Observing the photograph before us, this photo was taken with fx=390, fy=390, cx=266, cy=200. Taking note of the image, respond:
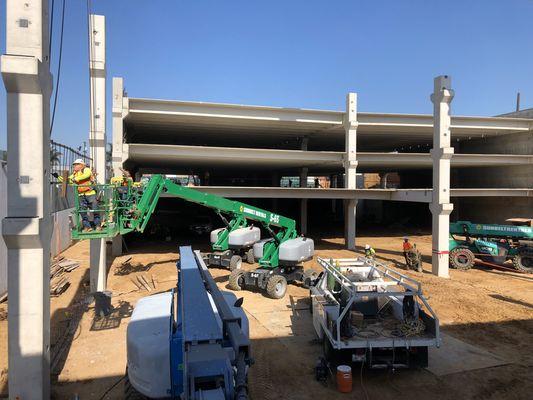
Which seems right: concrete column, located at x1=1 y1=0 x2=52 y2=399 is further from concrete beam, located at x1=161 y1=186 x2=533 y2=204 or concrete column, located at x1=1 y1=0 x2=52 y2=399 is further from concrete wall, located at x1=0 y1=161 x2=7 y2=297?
concrete beam, located at x1=161 y1=186 x2=533 y2=204

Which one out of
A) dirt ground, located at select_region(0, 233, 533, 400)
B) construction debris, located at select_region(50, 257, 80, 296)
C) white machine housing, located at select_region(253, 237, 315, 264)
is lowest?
dirt ground, located at select_region(0, 233, 533, 400)

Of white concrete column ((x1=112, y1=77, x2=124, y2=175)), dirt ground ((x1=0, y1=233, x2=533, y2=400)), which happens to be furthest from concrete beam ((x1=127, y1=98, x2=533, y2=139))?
dirt ground ((x1=0, y1=233, x2=533, y2=400))

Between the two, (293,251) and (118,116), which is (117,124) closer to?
(118,116)

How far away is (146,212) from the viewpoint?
12281 millimetres

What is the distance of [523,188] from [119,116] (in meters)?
24.6

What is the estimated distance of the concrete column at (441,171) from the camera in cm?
1595

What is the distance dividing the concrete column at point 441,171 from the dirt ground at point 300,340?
982mm

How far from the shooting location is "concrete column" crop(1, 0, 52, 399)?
5.94m

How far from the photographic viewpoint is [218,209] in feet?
50.1

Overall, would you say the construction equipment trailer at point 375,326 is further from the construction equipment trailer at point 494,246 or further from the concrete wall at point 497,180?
the concrete wall at point 497,180

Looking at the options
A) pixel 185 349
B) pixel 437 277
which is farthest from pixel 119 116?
pixel 185 349

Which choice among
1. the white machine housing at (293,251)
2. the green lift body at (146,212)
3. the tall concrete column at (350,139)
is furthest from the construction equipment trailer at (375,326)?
the tall concrete column at (350,139)

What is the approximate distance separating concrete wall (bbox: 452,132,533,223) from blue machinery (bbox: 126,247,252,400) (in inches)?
1020

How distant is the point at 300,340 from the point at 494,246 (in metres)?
12.4
